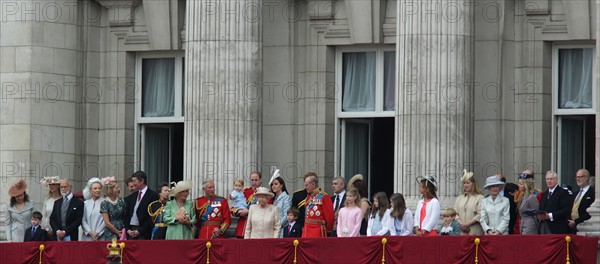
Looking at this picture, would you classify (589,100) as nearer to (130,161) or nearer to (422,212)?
(422,212)

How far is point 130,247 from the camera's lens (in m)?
39.3

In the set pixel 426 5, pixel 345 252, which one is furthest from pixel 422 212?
pixel 426 5

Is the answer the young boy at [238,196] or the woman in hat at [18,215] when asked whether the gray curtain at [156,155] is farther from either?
the young boy at [238,196]

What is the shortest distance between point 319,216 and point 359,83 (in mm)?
7643

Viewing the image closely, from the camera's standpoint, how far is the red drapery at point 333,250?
120ft

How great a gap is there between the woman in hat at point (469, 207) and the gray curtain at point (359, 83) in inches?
303

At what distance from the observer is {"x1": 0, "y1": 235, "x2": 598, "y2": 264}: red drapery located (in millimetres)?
36531

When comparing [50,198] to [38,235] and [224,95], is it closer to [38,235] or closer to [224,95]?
[38,235]

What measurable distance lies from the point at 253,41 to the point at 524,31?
230 inches

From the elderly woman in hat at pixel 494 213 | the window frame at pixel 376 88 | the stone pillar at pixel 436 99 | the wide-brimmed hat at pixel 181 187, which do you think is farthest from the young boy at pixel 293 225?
the window frame at pixel 376 88

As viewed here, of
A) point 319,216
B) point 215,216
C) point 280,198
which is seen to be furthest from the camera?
point 215,216

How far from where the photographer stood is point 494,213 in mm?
38156

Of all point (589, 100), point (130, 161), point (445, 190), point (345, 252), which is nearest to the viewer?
point (345, 252)

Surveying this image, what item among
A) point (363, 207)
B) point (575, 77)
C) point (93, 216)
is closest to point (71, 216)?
point (93, 216)
